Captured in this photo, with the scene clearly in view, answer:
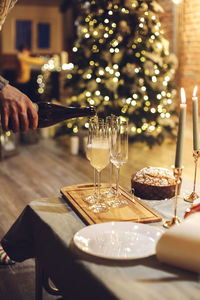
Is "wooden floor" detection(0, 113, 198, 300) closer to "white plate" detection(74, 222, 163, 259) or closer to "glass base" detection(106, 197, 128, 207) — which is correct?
"glass base" detection(106, 197, 128, 207)

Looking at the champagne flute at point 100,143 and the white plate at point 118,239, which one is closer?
the white plate at point 118,239

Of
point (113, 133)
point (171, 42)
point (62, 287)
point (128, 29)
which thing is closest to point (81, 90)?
point (128, 29)

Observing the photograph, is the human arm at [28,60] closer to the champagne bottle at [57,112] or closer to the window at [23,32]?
the window at [23,32]

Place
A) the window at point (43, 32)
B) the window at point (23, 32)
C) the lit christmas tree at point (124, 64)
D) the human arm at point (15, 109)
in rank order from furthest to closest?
1. the window at point (43, 32)
2. the window at point (23, 32)
3. the lit christmas tree at point (124, 64)
4. the human arm at point (15, 109)

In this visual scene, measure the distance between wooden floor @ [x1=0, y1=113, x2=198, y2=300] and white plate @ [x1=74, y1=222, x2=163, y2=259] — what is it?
171 cm

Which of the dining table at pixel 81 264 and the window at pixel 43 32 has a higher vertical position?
the window at pixel 43 32

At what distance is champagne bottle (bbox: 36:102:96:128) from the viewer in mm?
1637

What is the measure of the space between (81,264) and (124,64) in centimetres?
385

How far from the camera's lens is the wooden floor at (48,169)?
345cm

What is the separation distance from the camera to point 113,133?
55.6 inches

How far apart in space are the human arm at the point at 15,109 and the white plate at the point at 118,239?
0.35 m

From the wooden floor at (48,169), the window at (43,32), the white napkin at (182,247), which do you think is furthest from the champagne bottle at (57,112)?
the window at (43,32)

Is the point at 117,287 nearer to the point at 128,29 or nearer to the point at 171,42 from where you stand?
the point at 128,29

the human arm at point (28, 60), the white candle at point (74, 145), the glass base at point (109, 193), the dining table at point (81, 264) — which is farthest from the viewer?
the human arm at point (28, 60)
